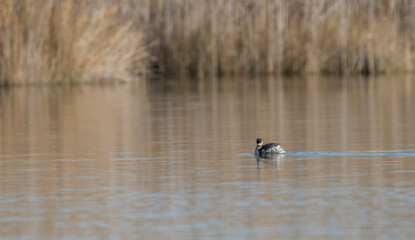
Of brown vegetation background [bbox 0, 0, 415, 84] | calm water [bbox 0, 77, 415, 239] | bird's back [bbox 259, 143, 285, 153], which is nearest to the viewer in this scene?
calm water [bbox 0, 77, 415, 239]

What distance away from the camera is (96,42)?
19844 mm

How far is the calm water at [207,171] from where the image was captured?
5.13 metres

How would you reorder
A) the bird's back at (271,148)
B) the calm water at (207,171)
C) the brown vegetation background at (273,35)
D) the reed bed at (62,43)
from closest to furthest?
the calm water at (207,171), the bird's back at (271,148), the reed bed at (62,43), the brown vegetation background at (273,35)

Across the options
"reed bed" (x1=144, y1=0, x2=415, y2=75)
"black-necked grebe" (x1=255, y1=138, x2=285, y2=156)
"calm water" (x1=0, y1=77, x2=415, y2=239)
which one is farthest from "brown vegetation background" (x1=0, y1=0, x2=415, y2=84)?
"black-necked grebe" (x1=255, y1=138, x2=285, y2=156)

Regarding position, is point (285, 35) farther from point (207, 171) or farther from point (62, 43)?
point (207, 171)

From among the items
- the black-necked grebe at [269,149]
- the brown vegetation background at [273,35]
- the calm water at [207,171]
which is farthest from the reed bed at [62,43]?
the black-necked grebe at [269,149]

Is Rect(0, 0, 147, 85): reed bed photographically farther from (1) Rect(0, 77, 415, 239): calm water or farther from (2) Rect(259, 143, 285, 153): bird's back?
(2) Rect(259, 143, 285, 153): bird's back

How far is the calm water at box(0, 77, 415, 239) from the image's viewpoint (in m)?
5.13

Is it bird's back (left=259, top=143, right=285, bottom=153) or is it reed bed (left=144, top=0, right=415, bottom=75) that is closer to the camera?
bird's back (left=259, top=143, right=285, bottom=153)

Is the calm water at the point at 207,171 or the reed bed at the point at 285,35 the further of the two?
the reed bed at the point at 285,35

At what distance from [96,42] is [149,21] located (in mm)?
3897

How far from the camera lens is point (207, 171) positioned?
7.04 meters

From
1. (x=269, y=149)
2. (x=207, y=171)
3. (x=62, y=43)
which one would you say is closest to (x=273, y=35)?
(x=62, y=43)

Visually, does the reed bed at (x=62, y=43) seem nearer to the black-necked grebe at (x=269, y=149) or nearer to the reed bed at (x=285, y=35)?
the reed bed at (x=285, y=35)
